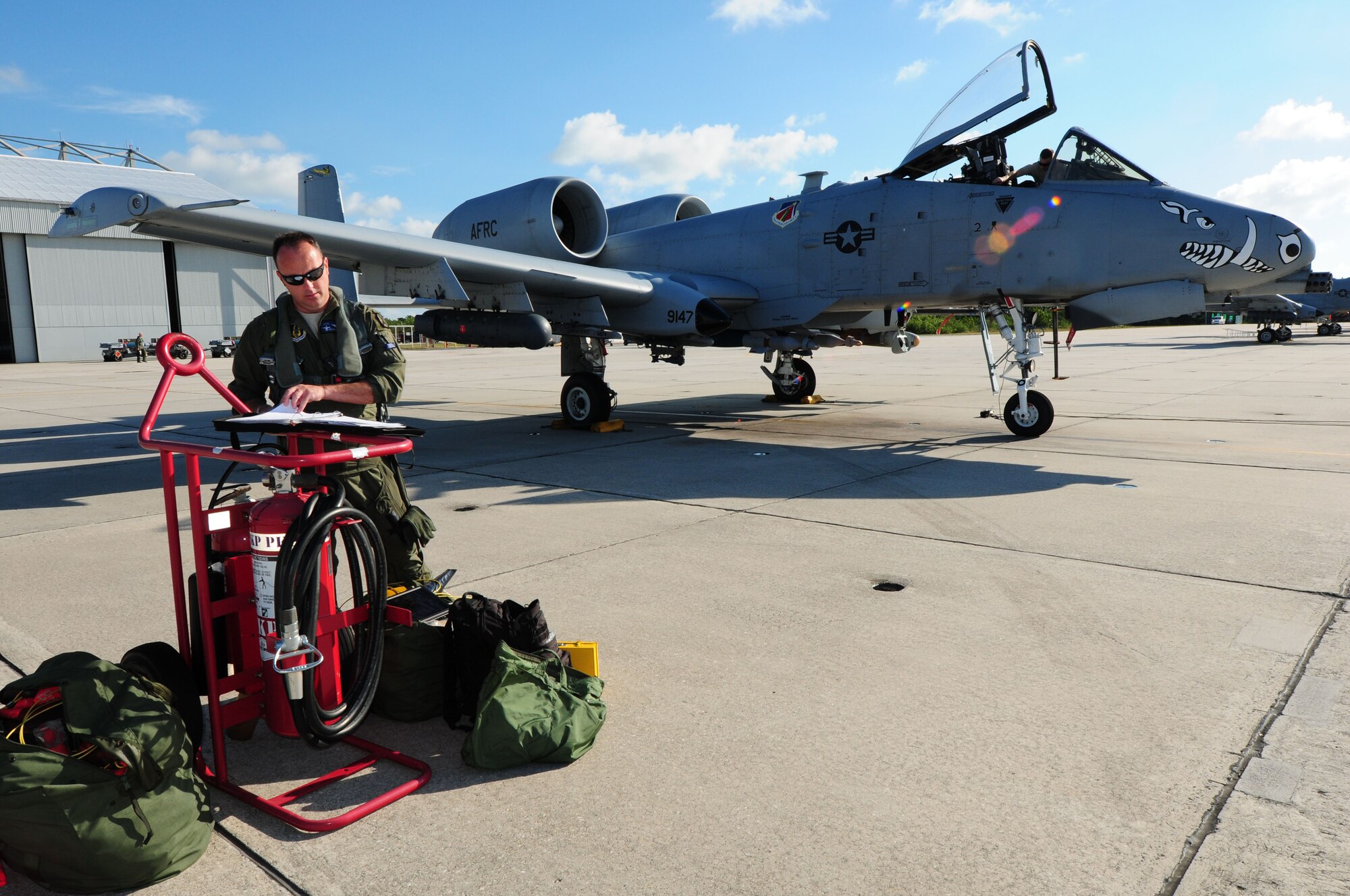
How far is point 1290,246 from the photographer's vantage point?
25.6 ft

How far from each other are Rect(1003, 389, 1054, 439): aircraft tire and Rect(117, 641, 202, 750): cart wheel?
8969 millimetres

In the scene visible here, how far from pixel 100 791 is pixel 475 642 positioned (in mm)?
1200

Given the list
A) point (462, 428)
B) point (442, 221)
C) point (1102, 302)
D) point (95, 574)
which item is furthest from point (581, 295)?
point (95, 574)

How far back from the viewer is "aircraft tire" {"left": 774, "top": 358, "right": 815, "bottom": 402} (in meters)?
14.1

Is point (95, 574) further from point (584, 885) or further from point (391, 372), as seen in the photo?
point (584, 885)

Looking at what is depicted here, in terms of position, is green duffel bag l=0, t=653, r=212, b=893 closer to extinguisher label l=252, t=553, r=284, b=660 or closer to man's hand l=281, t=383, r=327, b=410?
extinguisher label l=252, t=553, r=284, b=660

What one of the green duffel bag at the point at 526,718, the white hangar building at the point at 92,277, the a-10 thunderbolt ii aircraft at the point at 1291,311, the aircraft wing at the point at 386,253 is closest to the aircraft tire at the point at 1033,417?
the aircraft wing at the point at 386,253

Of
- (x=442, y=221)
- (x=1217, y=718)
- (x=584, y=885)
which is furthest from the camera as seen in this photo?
(x=442, y=221)

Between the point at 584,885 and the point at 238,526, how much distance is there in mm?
1612

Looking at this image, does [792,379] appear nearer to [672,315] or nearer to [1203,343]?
[672,315]

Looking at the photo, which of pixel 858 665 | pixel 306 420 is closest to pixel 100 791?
pixel 306 420

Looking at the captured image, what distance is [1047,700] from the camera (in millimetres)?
3217

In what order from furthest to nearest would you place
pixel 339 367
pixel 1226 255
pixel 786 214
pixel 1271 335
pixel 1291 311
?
pixel 1271 335, pixel 1291 311, pixel 786 214, pixel 1226 255, pixel 339 367

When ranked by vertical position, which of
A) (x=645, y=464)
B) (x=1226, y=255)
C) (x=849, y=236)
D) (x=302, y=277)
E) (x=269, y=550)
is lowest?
(x=645, y=464)
